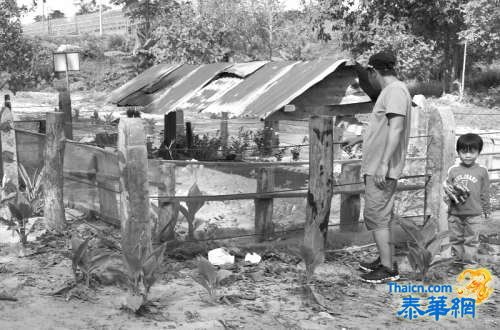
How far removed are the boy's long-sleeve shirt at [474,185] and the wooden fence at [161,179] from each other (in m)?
0.23

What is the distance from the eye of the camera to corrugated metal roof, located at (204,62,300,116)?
26.7ft

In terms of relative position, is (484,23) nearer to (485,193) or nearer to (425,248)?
(485,193)

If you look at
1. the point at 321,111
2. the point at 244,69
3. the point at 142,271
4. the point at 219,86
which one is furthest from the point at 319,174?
the point at 244,69

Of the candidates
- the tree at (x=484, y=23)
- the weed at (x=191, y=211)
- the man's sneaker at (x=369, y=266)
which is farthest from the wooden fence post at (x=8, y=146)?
the tree at (x=484, y=23)

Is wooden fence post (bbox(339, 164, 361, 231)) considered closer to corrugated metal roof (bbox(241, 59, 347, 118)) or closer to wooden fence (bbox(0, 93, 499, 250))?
wooden fence (bbox(0, 93, 499, 250))

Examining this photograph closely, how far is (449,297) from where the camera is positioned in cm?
468

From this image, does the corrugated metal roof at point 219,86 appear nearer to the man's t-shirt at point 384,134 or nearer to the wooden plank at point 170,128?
the wooden plank at point 170,128

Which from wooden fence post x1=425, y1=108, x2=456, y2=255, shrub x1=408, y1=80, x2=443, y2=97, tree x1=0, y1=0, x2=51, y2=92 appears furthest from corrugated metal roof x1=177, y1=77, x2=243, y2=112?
shrub x1=408, y1=80, x2=443, y2=97

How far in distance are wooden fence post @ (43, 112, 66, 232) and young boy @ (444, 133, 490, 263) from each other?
3.99 metres

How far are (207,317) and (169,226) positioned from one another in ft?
4.52

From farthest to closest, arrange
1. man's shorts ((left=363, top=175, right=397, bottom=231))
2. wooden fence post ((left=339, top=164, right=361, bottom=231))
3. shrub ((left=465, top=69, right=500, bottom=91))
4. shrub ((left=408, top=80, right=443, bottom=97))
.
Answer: shrub ((left=408, top=80, right=443, bottom=97))
shrub ((left=465, top=69, right=500, bottom=91))
wooden fence post ((left=339, top=164, right=361, bottom=231))
man's shorts ((left=363, top=175, right=397, bottom=231))

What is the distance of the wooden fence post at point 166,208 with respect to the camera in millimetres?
5398

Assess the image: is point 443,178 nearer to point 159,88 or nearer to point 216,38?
point 159,88

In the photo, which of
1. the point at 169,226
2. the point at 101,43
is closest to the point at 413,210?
the point at 169,226
